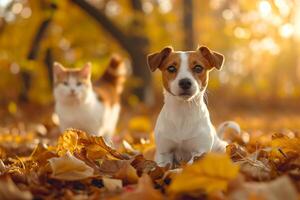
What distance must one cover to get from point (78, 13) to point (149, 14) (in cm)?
221

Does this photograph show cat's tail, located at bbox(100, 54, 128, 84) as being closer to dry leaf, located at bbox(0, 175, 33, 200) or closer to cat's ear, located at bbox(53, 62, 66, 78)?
cat's ear, located at bbox(53, 62, 66, 78)

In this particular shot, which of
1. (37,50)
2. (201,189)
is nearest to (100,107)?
(201,189)

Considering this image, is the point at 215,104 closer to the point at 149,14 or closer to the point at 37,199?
the point at 149,14

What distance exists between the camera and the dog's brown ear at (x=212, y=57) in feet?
12.1

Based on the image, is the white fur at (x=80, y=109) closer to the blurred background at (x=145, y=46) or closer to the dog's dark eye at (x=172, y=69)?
the blurred background at (x=145, y=46)

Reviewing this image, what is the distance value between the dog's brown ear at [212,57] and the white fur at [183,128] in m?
0.15

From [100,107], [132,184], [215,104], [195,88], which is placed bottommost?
[215,104]

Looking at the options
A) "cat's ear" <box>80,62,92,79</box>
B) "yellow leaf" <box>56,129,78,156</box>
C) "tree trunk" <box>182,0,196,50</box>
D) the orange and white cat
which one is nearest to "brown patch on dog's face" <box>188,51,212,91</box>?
"yellow leaf" <box>56,129,78,156</box>

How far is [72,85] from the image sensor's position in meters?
6.64

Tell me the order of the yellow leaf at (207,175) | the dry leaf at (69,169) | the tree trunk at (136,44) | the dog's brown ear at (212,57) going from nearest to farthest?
the yellow leaf at (207,175)
the dry leaf at (69,169)
the dog's brown ear at (212,57)
the tree trunk at (136,44)

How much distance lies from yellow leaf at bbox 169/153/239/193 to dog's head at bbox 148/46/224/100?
4.43 ft

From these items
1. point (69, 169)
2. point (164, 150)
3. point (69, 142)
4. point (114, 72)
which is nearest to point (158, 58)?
point (164, 150)

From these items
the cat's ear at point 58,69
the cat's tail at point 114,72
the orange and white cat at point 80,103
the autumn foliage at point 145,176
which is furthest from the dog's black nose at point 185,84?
the cat's tail at point 114,72

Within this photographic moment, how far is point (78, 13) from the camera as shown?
1675 centimetres
